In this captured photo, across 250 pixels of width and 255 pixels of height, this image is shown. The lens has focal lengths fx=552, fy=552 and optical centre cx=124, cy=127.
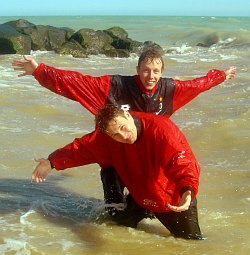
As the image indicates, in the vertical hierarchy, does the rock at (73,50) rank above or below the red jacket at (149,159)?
below

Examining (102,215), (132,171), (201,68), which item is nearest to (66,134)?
(102,215)

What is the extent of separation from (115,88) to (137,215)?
109 centimetres

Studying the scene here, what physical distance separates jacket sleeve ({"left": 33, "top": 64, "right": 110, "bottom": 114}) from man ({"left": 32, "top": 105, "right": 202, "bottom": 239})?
0.44 meters

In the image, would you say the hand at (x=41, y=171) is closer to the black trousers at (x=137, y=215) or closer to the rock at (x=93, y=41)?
the black trousers at (x=137, y=215)

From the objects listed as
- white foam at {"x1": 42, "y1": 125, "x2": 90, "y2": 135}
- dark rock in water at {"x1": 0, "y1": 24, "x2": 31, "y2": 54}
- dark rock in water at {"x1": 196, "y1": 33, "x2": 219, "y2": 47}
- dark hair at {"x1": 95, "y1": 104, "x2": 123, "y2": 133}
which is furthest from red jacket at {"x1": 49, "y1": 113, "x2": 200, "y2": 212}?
dark rock in water at {"x1": 196, "y1": 33, "x2": 219, "y2": 47}

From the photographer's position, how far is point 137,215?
4.64 meters

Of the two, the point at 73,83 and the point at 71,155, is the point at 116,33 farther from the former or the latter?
the point at 71,155

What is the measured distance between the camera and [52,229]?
4.66 meters

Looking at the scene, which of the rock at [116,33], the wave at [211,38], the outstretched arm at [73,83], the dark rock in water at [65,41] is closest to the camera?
the outstretched arm at [73,83]

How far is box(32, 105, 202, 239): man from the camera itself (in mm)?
3824

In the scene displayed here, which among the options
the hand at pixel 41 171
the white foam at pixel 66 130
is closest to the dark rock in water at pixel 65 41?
the white foam at pixel 66 130

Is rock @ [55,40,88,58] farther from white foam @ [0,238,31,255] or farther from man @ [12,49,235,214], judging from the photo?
white foam @ [0,238,31,255]

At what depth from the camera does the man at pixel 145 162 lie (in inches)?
151

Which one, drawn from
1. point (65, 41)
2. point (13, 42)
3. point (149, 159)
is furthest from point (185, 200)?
point (65, 41)
